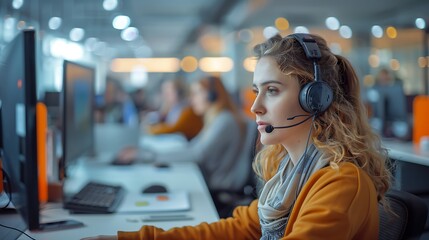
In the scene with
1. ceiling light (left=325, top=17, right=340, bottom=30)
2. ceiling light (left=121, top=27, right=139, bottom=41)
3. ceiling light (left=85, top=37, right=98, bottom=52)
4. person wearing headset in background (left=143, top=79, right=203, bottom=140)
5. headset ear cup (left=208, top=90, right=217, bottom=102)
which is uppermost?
ceiling light (left=325, top=17, right=340, bottom=30)

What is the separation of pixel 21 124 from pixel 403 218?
2.93 feet

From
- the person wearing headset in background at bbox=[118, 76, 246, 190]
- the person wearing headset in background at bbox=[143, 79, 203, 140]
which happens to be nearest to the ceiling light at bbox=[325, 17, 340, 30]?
the person wearing headset in background at bbox=[143, 79, 203, 140]

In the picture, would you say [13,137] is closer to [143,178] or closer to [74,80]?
[74,80]

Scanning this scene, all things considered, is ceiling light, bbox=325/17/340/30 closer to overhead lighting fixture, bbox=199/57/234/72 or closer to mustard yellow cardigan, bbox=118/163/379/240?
overhead lighting fixture, bbox=199/57/234/72

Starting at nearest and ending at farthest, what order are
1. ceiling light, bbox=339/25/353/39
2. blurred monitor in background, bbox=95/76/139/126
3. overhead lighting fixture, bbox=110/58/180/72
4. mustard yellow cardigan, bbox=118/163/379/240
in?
mustard yellow cardigan, bbox=118/163/379/240 → blurred monitor in background, bbox=95/76/139/126 → ceiling light, bbox=339/25/353/39 → overhead lighting fixture, bbox=110/58/180/72

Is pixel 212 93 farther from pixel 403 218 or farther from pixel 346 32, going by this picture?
pixel 346 32

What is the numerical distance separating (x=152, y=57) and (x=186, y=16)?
22.2 feet

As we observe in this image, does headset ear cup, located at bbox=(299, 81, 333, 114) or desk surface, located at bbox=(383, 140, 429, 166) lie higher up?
headset ear cup, located at bbox=(299, 81, 333, 114)

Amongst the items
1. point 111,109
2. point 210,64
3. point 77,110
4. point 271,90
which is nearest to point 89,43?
point 111,109

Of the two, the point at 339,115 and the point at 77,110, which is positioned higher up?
the point at 339,115

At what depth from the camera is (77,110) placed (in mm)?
1774

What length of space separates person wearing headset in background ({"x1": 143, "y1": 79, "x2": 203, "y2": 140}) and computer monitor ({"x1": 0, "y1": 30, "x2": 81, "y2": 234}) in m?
2.89

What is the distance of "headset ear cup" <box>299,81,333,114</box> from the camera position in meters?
0.95

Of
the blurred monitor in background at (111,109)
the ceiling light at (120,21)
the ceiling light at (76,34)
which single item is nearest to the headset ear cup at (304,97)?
the blurred monitor in background at (111,109)
